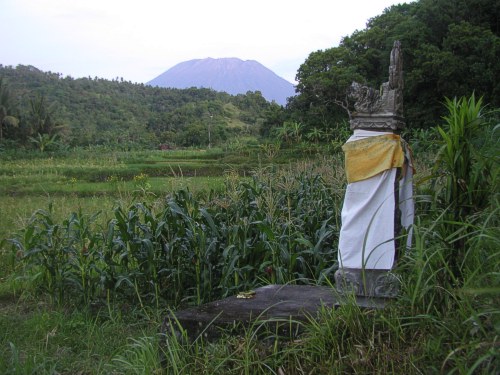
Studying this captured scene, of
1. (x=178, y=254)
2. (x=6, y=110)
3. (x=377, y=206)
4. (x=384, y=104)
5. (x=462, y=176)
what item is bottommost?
(x=178, y=254)

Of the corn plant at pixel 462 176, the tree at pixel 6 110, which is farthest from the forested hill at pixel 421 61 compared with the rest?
Answer: the tree at pixel 6 110

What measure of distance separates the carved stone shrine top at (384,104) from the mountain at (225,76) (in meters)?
158

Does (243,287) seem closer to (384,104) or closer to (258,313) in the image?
(258,313)

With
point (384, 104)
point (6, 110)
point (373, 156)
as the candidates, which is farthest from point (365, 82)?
point (6, 110)

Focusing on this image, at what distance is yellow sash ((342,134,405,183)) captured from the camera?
2.96 metres

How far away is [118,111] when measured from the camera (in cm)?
6291

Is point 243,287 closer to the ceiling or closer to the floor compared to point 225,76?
closer to the floor

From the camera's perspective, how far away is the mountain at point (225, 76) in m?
168

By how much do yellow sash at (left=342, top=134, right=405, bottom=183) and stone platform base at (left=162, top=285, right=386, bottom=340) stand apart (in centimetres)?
73

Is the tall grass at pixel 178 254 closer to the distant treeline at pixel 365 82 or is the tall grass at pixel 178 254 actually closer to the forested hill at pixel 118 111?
the distant treeline at pixel 365 82

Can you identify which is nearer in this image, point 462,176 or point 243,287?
point 462,176

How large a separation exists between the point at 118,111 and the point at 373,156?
2483 inches

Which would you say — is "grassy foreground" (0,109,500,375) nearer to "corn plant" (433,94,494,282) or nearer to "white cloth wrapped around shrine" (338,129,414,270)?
"corn plant" (433,94,494,282)

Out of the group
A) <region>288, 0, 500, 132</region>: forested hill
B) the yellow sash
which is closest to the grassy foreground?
the yellow sash
